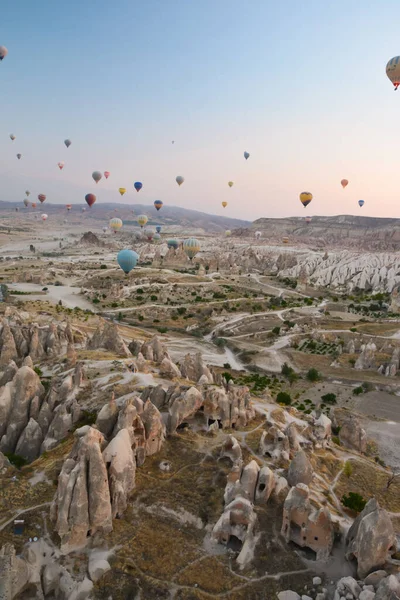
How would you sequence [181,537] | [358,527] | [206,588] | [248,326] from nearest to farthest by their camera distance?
[206,588] < [358,527] < [181,537] < [248,326]

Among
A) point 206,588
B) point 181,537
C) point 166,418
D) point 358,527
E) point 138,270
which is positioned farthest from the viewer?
point 138,270

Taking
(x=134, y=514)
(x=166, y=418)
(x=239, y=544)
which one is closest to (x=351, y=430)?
(x=166, y=418)

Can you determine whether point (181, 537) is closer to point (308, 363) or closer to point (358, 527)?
point (358, 527)

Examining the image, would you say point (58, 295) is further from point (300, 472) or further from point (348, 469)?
point (300, 472)

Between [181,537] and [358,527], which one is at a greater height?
[358,527]

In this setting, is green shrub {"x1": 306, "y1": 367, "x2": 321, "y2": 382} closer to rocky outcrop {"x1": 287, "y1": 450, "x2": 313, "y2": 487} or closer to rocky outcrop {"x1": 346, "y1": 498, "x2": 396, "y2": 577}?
rocky outcrop {"x1": 287, "y1": 450, "x2": 313, "y2": 487}

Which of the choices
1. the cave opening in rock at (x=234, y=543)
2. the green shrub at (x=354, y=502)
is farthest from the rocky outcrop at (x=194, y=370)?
the cave opening in rock at (x=234, y=543)

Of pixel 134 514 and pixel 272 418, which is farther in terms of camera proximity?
pixel 272 418
